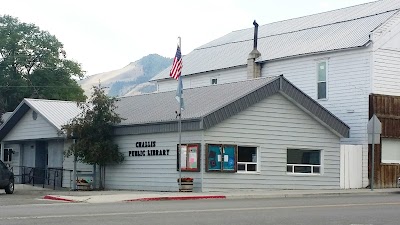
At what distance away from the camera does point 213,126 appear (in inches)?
1265

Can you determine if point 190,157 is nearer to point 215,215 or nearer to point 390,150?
point 390,150

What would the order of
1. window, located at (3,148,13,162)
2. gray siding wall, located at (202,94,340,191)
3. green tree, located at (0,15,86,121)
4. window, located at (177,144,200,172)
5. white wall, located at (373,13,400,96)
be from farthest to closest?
green tree, located at (0,15,86,121)
window, located at (3,148,13,162)
white wall, located at (373,13,400,96)
gray siding wall, located at (202,94,340,191)
window, located at (177,144,200,172)

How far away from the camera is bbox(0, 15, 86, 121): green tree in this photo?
73.1 m

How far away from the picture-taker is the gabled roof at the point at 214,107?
3219 cm

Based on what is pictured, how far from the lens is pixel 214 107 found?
32.4 m

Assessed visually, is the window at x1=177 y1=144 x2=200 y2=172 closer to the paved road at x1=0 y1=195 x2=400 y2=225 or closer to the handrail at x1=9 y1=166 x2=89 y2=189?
the handrail at x1=9 y1=166 x2=89 y2=189

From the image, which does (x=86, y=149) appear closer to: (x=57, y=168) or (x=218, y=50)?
(x=57, y=168)

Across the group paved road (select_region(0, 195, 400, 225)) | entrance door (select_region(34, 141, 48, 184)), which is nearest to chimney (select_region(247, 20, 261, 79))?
entrance door (select_region(34, 141, 48, 184))

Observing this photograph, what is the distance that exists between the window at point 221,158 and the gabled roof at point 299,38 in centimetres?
961

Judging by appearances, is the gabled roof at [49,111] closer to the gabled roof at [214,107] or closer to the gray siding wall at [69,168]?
the gray siding wall at [69,168]

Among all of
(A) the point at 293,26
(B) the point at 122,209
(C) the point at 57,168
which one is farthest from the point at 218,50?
(B) the point at 122,209

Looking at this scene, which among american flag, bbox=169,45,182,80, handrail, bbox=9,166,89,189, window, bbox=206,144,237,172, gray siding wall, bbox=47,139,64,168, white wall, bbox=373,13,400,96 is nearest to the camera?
window, bbox=206,144,237,172

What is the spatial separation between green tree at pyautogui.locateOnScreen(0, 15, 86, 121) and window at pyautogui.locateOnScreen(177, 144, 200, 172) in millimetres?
41647

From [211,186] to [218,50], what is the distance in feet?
68.2
